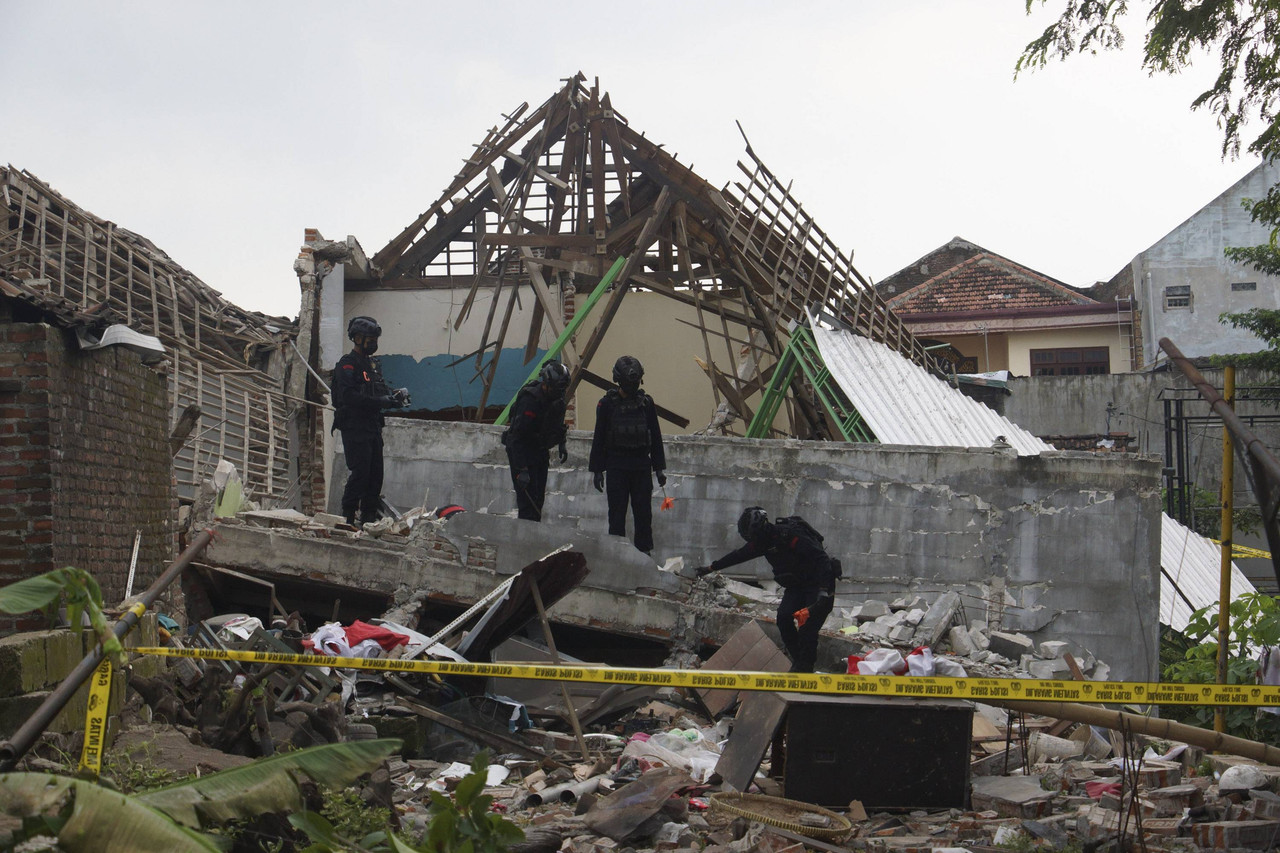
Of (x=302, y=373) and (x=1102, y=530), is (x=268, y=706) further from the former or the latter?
(x=302, y=373)

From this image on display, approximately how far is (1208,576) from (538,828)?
12485 millimetres

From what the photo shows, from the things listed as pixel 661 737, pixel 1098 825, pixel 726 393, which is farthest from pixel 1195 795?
pixel 726 393

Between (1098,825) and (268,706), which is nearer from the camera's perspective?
(1098,825)

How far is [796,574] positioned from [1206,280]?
958 inches

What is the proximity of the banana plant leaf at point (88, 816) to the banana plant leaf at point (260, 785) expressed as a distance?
1.12 feet

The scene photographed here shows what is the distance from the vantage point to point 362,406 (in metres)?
9.78

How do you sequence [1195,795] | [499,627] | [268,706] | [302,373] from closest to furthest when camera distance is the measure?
[1195,795]
[268,706]
[499,627]
[302,373]

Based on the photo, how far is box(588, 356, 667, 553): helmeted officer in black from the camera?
9555 millimetres

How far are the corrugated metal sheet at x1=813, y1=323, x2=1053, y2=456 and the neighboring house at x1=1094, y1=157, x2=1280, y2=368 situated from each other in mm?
14478

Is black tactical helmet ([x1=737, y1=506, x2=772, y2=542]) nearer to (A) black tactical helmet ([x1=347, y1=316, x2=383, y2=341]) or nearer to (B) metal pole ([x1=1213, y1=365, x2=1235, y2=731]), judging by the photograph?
(B) metal pole ([x1=1213, y1=365, x2=1235, y2=731])

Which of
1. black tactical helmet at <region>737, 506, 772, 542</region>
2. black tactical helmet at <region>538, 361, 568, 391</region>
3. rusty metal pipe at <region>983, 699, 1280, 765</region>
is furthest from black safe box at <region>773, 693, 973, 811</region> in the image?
black tactical helmet at <region>538, 361, 568, 391</region>

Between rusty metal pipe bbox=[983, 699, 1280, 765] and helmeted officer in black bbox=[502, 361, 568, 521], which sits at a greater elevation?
helmeted officer in black bbox=[502, 361, 568, 521]

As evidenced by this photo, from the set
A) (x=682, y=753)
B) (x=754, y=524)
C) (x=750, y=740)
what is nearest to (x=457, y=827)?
(x=750, y=740)

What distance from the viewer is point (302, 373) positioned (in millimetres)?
15969
